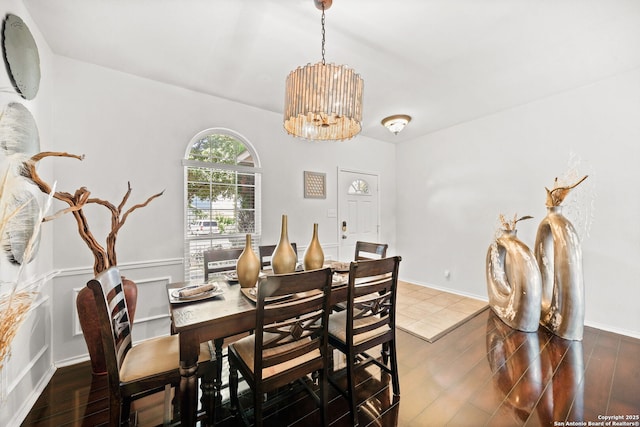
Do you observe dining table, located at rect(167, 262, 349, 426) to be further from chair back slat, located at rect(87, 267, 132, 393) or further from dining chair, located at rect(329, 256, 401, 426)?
chair back slat, located at rect(87, 267, 132, 393)

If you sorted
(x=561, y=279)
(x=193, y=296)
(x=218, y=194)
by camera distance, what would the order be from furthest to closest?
(x=218, y=194) < (x=561, y=279) < (x=193, y=296)

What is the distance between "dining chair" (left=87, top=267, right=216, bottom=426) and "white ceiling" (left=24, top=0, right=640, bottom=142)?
1932 millimetres

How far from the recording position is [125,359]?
149 centimetres

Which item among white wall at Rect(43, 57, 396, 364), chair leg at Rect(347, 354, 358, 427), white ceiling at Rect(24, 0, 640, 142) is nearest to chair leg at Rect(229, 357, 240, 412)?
chair leg at Rect(347, 354, 358, 427)

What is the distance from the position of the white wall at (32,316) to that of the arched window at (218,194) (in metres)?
1.09

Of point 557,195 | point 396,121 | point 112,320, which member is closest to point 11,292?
point 112,320

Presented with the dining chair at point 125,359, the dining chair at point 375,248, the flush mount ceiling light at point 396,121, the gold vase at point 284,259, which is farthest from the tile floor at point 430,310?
the flush mount ceiling light at point 396,121

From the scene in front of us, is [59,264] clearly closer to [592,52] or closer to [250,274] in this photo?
[250,274]

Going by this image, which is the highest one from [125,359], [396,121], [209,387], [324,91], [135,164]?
[396,121]

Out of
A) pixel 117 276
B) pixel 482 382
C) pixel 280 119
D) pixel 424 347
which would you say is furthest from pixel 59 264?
pixel 482 382

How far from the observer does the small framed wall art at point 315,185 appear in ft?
12.7

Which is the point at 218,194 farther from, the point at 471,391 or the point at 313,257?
the point at 471,391

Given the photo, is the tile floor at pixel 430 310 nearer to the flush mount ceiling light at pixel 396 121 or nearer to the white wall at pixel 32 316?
the flush mount ceiling light at pixel 396 121

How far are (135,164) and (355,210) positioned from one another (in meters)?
3.21
